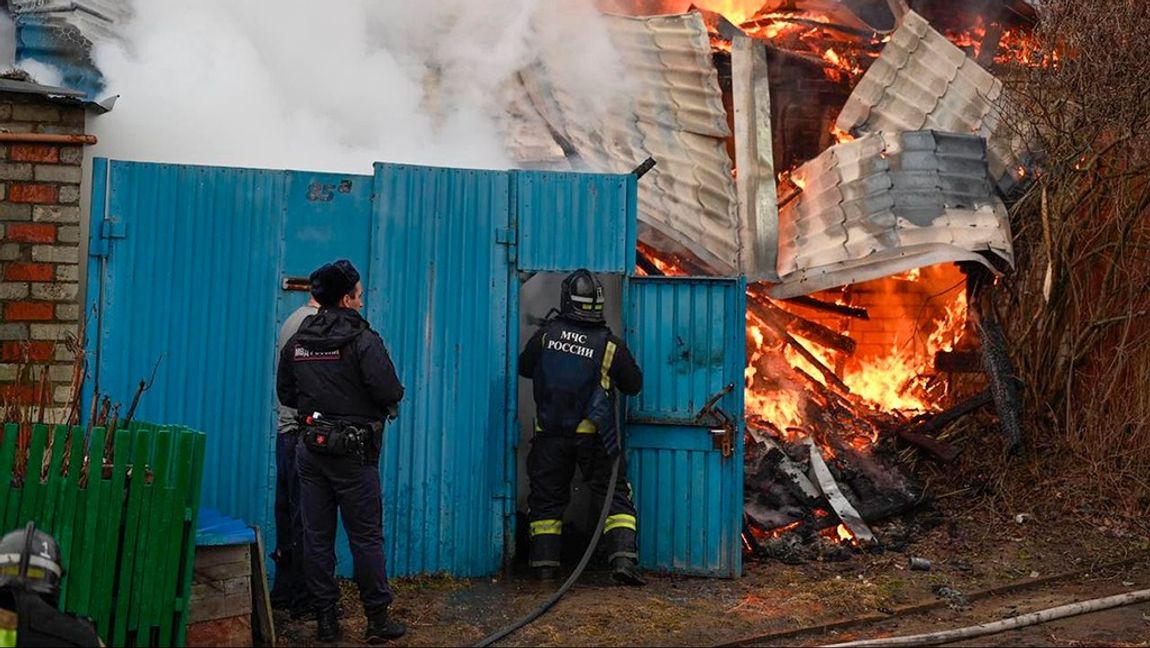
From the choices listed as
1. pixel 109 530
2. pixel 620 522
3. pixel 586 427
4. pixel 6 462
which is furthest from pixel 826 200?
pixel 6 462

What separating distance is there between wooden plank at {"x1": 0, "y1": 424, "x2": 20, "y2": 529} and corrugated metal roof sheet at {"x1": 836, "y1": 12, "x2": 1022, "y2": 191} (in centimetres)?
770

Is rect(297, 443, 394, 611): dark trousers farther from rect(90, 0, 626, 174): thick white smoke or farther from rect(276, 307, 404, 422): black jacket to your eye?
rect(90, 0, 626, 174): thick white smoke

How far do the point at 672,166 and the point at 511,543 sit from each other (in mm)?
3728

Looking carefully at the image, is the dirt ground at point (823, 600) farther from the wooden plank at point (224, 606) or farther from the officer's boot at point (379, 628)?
the wooden plank at point (224, 606)

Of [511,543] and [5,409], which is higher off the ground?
[5,409]

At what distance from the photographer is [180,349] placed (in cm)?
686

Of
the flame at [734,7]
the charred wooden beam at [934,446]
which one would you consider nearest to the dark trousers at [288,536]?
the charred wooden beam at [934,446]

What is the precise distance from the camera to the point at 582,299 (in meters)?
7.12

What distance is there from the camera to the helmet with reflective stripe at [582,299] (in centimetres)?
711

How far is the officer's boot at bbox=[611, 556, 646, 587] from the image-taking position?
7.09m

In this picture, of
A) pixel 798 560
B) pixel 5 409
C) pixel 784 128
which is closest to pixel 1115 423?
pixel 798 560

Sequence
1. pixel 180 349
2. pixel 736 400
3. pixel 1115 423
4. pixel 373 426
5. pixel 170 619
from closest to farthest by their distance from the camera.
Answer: pixel 170 619 < pixel 373 426 < pixel 180 349 < pixel 736 400 < pixel 1115 423

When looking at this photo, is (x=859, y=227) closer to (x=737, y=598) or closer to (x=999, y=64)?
(x=999, y=64)

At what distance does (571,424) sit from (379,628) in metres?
1.89
